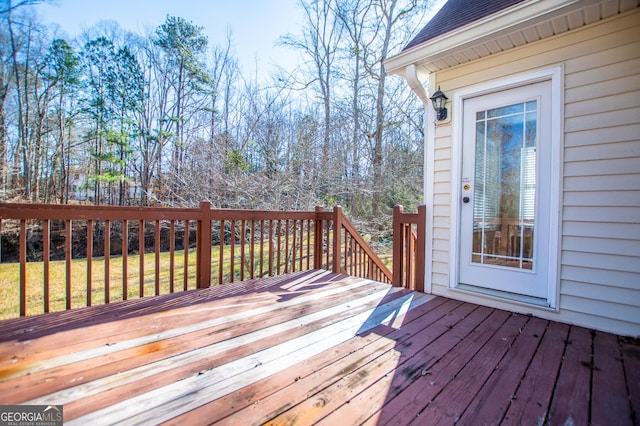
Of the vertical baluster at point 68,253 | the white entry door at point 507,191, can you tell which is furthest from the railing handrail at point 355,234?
the vertical baluster at point 68,253

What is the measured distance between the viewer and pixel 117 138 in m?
9.46

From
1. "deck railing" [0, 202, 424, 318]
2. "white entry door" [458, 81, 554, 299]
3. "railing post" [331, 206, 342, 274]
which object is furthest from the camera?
"railing post" [331, 206, 342, 274]

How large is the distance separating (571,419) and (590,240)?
5.13ft

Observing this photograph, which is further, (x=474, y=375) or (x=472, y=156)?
(x=472, y=156)

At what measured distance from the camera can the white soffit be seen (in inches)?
80.7

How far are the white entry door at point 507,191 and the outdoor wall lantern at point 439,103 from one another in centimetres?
20

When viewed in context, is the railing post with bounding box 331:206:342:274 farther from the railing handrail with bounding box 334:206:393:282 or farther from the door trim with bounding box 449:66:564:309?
the door trim with bounding box 449:66:564:309

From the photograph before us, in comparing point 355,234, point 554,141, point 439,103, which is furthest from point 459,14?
point 355,234

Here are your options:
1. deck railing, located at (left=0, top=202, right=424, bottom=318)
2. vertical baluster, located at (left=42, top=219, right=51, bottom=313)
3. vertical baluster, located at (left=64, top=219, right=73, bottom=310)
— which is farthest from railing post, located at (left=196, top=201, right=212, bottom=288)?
vertical baluster, located at (left=42, top=219, right=51, bottom=313)

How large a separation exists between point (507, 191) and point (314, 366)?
7.42 ft

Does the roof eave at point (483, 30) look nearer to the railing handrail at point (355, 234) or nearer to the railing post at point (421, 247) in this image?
the railing post at point (421, 247)

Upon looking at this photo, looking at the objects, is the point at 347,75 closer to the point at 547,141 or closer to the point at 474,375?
the point at 547,141

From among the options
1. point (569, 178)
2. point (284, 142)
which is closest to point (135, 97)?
point (284, 142)

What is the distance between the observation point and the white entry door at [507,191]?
7.98 ft
